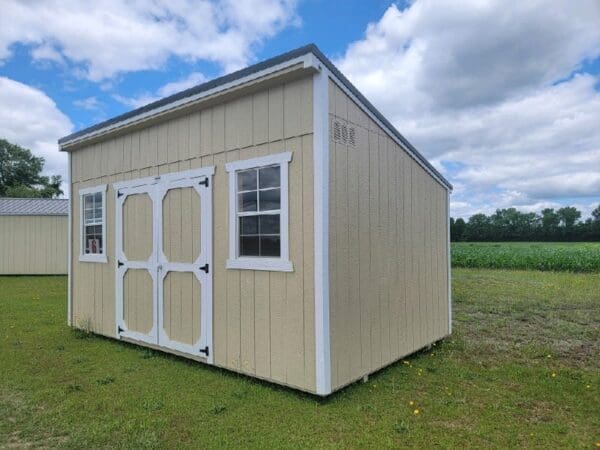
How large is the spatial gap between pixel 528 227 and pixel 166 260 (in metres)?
38.9

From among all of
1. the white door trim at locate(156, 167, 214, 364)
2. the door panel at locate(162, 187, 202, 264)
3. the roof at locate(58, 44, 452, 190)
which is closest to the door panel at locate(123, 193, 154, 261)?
Answer: the door panel at locate(162, 187, 202, 264)

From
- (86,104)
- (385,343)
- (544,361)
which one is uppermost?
(86,104)

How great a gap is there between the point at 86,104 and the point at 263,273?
10575mm

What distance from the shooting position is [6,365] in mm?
4574

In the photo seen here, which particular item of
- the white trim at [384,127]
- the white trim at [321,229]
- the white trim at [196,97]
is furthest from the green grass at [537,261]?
the white trim at [196,97]

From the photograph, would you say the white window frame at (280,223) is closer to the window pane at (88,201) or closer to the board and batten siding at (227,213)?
the board and batten siding at (227,213)

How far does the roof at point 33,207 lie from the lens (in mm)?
15586

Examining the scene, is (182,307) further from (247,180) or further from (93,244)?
(93,244)

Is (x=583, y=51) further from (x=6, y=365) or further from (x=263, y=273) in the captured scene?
(x=6, y=365)

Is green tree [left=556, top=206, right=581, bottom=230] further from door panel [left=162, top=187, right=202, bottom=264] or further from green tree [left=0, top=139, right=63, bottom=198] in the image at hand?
green tree [left=0, top=139, right=63, bottom=198]

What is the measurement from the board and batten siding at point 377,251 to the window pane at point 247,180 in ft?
2.96

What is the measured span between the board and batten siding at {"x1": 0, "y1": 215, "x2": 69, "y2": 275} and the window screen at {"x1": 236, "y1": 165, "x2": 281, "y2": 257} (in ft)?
46.4

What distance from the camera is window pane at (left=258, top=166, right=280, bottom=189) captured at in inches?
151

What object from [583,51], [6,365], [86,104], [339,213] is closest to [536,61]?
[583,51]
